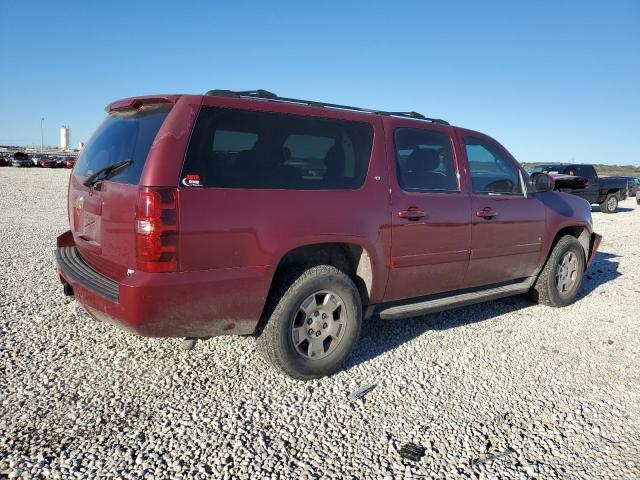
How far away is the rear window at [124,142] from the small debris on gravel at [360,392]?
1931mm

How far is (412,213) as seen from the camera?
379cm

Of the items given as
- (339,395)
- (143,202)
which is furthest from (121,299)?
(339,395)

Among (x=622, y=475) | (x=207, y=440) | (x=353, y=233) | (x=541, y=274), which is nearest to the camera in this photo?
(x=622, y=475)

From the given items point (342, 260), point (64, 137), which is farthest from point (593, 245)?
point (64, 137)

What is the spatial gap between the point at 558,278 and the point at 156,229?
4.53 m

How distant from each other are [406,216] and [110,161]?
218 centimetres

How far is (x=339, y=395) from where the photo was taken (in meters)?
3.24

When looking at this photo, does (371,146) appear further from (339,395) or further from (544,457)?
(544,457)

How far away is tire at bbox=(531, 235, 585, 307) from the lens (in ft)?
→ 17.2

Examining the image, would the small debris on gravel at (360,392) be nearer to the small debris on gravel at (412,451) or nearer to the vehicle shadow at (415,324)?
the vehicle shadow at (415,324)

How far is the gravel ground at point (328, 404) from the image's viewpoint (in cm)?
249

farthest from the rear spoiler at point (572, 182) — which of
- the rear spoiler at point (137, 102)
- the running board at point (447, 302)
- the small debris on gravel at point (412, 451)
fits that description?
the rear spoiler at point (137, 102)

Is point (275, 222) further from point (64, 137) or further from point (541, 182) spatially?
point (64, 137)

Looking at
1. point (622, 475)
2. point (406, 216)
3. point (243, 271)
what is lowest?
point (622, 475)
